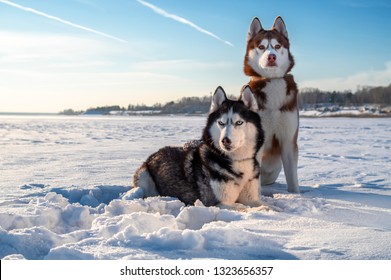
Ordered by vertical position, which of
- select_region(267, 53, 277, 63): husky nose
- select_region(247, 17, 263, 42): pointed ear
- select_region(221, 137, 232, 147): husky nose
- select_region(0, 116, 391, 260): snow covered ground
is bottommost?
select_region(0, 116, 391, 260): snow covered ground

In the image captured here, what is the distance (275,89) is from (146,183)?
6.42 ft

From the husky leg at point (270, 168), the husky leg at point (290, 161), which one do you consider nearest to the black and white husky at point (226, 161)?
the husky leg at point (290, 161)

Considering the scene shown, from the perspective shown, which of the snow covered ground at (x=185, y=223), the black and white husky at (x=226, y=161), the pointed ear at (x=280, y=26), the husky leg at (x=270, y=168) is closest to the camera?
the snow covered ground at (x=185, y=223)

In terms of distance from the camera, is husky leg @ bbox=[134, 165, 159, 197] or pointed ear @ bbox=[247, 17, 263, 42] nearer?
husky leg @ bbox=[134, 165, 159, 197]

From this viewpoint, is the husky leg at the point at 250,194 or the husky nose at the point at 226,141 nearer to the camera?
the husky nose at the point at 226,141

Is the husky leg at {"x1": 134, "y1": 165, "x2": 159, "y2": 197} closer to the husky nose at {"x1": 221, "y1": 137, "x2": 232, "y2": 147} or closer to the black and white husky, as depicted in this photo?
the black and white husky

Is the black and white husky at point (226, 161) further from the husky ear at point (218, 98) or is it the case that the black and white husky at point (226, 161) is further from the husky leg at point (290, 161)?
the husky leg at point (290, 161)

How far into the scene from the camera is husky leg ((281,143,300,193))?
5.08m

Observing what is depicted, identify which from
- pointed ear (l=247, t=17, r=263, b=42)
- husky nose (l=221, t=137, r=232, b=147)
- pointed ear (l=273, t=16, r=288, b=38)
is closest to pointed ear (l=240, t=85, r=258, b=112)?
husky nose (l=221, t=137, r=232, b=147)

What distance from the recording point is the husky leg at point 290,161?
16.7ft

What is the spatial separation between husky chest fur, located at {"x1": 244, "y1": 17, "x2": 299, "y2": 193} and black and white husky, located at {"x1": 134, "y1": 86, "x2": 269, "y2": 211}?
668 millimetres

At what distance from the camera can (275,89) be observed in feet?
16.2
